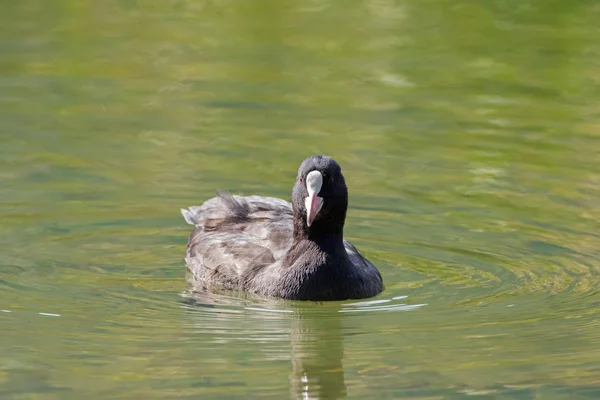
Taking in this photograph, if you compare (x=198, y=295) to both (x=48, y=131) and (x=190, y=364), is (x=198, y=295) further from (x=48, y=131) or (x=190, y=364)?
(x=48, y=131)

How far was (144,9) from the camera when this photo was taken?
2073 centimetres

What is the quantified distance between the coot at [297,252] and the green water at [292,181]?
0.51 feet

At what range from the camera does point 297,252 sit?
10758 millimetres

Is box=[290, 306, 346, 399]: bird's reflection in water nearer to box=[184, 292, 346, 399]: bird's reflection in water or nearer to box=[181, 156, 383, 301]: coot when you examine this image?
box=[184, 292, 346, 399]: bird's reflection in water

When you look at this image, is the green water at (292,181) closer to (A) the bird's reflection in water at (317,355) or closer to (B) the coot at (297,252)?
(A) the bird's reflection in water at (317,355)

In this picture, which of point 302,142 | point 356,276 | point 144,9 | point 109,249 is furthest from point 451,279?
point 144,9

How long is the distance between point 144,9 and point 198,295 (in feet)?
34.8

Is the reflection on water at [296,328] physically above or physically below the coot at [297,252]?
below

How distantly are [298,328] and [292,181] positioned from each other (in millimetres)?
3901

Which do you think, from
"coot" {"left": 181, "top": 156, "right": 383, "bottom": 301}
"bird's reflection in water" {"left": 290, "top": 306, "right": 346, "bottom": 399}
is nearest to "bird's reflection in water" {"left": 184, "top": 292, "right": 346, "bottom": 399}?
"bird's reflection in water" {"left": 290, "top": 306, "right": 346, "bottom": 399}

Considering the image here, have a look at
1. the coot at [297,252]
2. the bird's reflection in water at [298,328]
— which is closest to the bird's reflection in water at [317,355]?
the bird's reflection in water at [298,328]

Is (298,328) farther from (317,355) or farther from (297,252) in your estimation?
(297,252)

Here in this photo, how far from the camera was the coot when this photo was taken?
10.5m

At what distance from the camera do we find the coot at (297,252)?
10453mm
